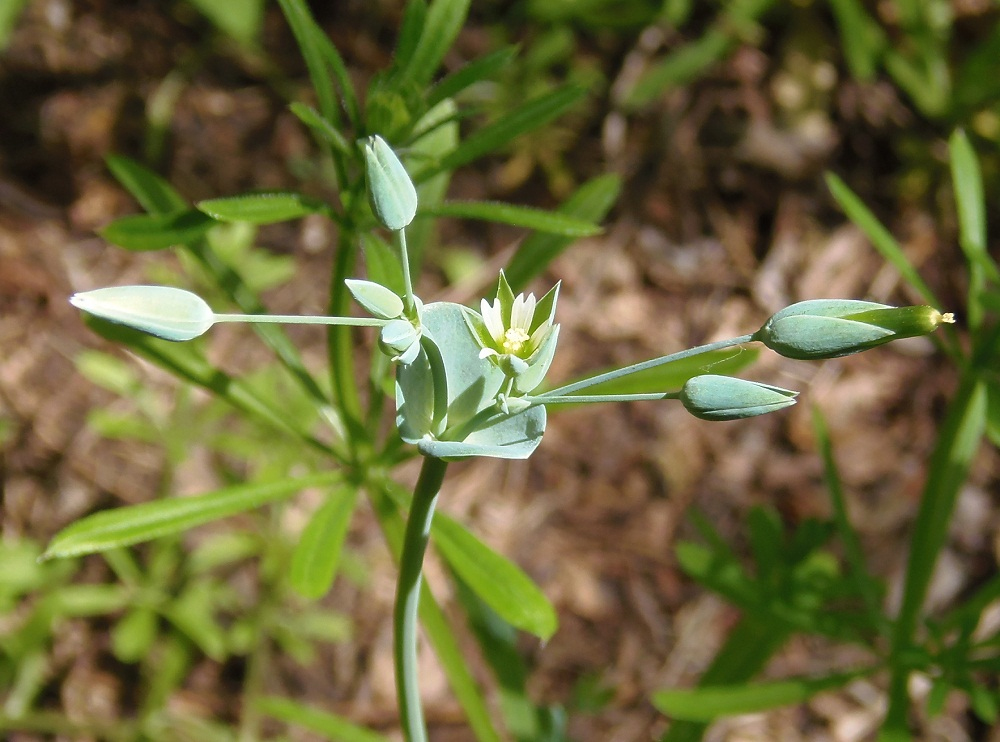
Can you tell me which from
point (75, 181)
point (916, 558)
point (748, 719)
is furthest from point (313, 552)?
point (75, 181)

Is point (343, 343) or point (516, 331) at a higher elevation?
point (516, 331)

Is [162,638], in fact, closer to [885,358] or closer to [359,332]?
[359,332]

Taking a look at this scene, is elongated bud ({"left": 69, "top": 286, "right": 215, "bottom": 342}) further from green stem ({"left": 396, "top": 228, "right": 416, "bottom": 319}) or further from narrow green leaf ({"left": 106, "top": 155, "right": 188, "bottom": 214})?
narrow green leaf ({"left": 106, "top": 155, "right": 188, "bottom": 214})

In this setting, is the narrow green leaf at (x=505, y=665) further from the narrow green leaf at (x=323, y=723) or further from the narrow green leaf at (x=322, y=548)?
the narrow green leaf at (x=322, y=548)

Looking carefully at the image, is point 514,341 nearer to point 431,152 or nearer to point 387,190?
point 387,190

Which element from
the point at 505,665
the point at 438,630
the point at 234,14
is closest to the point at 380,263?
the point at 438,630

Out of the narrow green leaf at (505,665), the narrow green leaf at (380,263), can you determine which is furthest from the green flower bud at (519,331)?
the narrow green leaf at (505,665)
